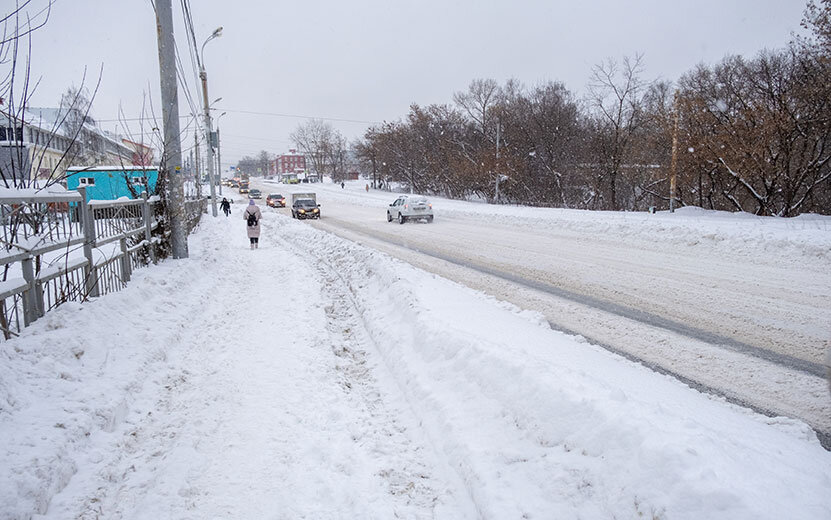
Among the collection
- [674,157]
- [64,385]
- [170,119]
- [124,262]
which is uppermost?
[674,157]

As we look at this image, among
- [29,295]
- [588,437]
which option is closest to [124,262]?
[29,295]

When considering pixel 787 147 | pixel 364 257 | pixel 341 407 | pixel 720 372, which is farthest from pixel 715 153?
pixel 341 407

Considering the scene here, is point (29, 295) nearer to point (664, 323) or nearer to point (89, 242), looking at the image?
point (89, 242)

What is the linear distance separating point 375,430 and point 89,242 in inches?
197

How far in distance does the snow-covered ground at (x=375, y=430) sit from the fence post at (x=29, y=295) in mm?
209

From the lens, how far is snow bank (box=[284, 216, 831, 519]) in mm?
2301

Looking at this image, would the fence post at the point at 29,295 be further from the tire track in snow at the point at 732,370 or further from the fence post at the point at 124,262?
the tire track in snow at the point at 732,370

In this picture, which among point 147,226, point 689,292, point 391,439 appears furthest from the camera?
point 147,226

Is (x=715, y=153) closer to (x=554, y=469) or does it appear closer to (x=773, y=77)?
(x=773, y=77)

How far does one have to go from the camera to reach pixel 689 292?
757 centimetres

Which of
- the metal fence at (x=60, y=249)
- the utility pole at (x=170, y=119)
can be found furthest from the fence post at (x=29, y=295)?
the utility pole at (x=170, y=119)

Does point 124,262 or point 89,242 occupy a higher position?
point 89,242

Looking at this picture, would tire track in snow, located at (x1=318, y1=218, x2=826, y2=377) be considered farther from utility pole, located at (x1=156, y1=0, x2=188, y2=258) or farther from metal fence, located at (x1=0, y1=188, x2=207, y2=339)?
utility pole, located at (x1=156, y1=0, x2=188, y2=258)

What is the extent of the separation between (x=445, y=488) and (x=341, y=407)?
1.47 m
